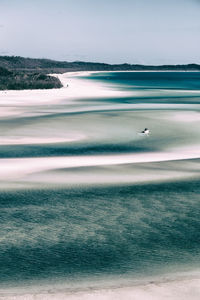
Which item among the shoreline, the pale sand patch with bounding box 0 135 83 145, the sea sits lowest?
the shoreline

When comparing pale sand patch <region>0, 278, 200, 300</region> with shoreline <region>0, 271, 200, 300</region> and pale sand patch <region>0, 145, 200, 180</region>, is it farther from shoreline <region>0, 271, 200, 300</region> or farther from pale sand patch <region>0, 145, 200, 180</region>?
pale sand patch <region>0, 145, 200, 180</region>

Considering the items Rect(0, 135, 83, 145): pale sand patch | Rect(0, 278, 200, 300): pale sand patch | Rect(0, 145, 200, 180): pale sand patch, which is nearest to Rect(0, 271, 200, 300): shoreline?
Rect(0, 278, 200, 300): pale sand patch

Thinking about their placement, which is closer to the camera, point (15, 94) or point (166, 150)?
point (166, 150)

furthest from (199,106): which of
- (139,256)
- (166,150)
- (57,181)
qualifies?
(139,256)

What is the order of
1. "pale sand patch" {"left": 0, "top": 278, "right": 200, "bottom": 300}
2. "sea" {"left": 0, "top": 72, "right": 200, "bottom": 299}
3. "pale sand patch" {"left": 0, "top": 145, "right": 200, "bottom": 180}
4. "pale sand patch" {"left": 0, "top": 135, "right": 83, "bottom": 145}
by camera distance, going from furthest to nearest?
→ "pale sand patch" {"left": 0, "top": 135, "right": 83, "bottom": 145} → "pale sand patch" {"left": 0, "top": 145, "right": 200, "bottom": 180} → "sea" {"left": 0, "top": 72, "right": 200, "bottom": 299} → "pale sand patch" {"left": 0, "top": 278, "right": 200, "bottom": 300}

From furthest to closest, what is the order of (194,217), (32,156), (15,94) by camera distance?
(15,94) < (32,156) < (194,217)

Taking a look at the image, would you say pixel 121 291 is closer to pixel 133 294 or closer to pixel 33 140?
pixel 133 294

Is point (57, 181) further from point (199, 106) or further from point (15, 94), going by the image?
point (15, 94)

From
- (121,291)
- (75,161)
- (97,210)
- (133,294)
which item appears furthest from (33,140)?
(133,294)
